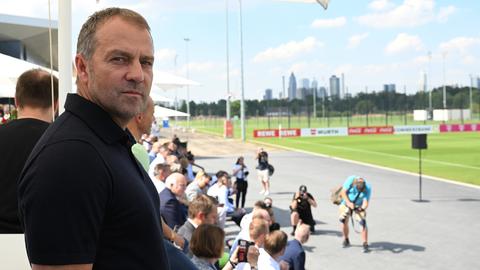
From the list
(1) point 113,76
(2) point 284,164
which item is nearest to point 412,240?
(1) point 113,76

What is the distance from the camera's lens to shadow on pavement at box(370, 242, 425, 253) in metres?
11.7

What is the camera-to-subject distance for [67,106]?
1.56 m

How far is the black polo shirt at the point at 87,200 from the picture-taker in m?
1.27

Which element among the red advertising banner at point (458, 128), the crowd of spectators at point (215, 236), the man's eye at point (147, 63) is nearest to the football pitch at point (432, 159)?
the crowd of spectators at point (215, 236)

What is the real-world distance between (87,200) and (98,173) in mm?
78

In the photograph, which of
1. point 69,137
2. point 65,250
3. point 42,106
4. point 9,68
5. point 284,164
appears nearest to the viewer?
point 65,250

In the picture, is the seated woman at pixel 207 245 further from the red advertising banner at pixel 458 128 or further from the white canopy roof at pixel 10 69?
the red advertising banner at pixel 458 128

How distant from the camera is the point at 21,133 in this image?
2.74m

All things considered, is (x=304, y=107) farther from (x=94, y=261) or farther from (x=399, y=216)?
(x=94, y=261)

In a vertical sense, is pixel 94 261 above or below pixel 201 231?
above

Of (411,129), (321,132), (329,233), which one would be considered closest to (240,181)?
(329,233)

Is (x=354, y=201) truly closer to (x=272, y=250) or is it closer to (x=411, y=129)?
(x=272, y=250)

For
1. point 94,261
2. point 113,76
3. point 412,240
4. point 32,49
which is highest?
point 32,49

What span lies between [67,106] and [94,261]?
1.47 feet
